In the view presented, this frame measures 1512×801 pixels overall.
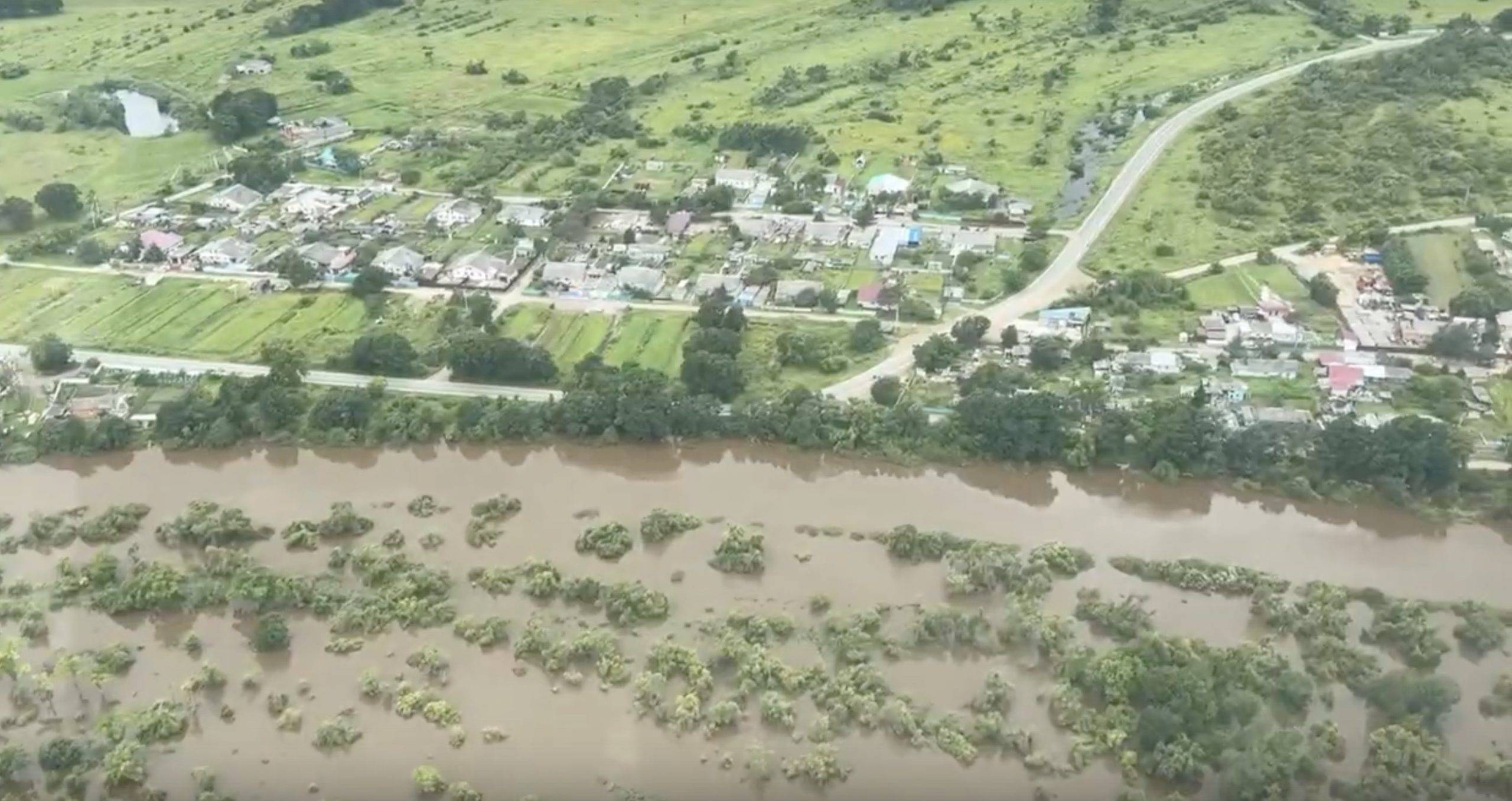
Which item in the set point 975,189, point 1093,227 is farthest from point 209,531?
point 1093,227

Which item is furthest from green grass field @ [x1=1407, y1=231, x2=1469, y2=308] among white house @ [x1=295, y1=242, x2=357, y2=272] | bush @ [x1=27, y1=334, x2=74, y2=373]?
bush @ [x1=27, y1=334, x2=74, y2=373]

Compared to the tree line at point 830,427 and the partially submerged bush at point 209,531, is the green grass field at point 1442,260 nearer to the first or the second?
the tree line at point 830,427

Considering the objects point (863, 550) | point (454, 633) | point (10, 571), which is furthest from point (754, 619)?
point (10, 571)

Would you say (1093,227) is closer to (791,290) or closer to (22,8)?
(791,290)

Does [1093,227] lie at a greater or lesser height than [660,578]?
lesser

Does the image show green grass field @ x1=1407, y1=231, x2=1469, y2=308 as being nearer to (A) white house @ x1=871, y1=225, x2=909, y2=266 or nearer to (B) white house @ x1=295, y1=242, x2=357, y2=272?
(A) white house @ x1=871, y1=225, x2=909, y2=266

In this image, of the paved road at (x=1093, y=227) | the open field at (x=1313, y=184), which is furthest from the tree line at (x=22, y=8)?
the open field at (x=1313, y=184)
